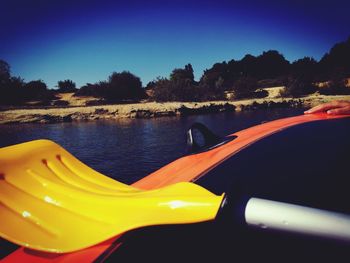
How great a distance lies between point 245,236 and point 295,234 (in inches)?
15.2

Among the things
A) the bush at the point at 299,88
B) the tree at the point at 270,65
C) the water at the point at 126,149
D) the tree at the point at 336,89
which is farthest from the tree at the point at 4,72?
the tree at the point at 270,65

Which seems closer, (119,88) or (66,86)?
(119,88)

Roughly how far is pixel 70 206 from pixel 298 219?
116 cm

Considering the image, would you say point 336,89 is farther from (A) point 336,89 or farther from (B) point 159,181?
(B) point 159,181

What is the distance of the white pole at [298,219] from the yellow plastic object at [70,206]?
155 millimetres

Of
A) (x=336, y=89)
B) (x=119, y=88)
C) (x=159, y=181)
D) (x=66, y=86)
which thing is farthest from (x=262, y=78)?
(x=159, y=181)

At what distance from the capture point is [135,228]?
1.15 m

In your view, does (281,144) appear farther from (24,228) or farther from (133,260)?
(24,228)

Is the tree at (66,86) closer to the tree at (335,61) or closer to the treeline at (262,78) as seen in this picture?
the treeline at (262,78)

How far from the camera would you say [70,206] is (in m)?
1.44

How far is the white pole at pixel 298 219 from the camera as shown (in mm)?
825

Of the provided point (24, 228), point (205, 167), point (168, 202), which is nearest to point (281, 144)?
point (205, 167)

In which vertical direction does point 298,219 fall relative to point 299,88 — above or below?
below

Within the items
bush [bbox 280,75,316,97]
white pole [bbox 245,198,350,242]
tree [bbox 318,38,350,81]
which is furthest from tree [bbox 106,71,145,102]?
white pole [bbox 245,198,350,242]
